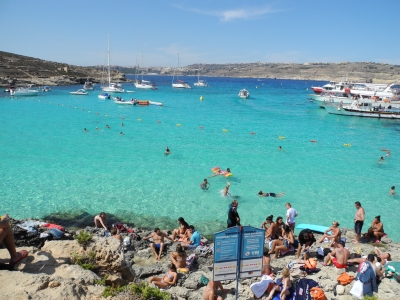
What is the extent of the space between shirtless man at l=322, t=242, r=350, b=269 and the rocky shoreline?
19 centimetres

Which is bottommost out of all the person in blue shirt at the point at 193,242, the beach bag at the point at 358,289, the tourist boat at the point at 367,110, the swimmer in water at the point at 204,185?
the person in blue shirt at the point at 193,242

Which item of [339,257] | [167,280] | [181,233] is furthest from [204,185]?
[339,257]

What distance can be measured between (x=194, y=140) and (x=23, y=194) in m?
16.8

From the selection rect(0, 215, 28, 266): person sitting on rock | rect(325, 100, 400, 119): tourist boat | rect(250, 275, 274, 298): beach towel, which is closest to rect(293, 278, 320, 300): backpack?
rect(250, 275, 274, 298): beach towel

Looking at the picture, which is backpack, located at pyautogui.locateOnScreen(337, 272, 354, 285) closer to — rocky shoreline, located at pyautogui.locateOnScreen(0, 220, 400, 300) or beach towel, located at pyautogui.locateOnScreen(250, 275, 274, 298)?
rocky shoreline, located at pyautogui.locateOnScreen(0, 220, 400, 300)

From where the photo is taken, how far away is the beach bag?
319 inches

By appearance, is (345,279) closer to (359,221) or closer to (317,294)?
(317,294)

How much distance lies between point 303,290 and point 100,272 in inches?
196

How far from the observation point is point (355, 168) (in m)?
22.8

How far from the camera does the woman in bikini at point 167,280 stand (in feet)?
29.1

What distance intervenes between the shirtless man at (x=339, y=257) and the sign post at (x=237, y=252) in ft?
13.5

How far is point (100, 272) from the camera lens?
7.12m

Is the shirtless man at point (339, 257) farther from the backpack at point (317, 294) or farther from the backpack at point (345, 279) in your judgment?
the backpack at point (317, 294)

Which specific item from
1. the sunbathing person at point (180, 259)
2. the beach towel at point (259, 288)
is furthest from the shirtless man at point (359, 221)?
the sunbathing person at point (180, 259)
